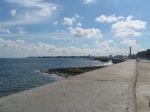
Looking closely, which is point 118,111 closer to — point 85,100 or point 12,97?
point 85,100

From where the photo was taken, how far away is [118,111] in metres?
5.89

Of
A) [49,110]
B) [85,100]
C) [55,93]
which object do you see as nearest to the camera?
[49,110]

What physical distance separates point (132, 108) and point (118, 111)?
509 millimetres

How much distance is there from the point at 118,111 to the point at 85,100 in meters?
1.18

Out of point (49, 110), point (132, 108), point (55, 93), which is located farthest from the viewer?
point (55, 93)

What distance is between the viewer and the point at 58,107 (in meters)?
6.01

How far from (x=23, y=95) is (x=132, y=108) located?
9.02 feet

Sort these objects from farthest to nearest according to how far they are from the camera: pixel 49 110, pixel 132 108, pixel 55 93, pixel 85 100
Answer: pixel 55 93 < pixel 85 100 < pixel 132 108 < pixel 49 110

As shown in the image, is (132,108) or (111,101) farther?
(111,101)

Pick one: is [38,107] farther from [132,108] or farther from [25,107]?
[132,108]

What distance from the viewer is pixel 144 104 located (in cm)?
821

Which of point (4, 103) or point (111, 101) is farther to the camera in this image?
point (111, 101)

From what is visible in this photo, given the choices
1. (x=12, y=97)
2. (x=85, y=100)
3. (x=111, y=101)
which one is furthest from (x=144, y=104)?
(x=12, y=97)

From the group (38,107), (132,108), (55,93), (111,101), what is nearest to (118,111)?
(132,108)
